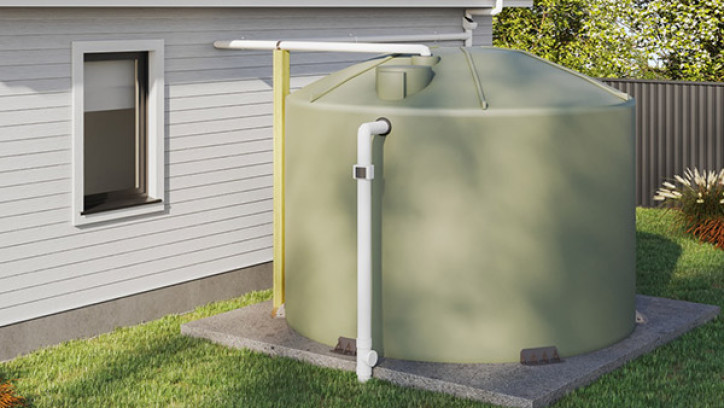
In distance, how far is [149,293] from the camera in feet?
32.2

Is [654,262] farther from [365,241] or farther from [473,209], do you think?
[365,241]

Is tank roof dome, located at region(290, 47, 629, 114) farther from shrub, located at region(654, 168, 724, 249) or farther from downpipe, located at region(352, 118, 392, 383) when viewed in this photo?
shrub, located at region(654, 168, 724, 249)

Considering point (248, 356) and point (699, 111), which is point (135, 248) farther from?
point (699, 111)

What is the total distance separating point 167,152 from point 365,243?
2.65 metres

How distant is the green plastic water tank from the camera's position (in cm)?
793

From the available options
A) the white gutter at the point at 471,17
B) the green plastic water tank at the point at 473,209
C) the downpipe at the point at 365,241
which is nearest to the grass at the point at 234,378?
the downpipe at the point at 365,241

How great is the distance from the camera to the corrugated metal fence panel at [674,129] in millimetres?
15555

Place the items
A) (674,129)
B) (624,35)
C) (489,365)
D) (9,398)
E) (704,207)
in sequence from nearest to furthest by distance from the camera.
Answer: (9,398) → (489,365) → (704,207) → (674,129) → (624,35)

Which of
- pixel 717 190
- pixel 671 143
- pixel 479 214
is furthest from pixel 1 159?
pixel 671 143

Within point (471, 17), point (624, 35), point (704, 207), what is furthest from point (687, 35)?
point (471, 17)

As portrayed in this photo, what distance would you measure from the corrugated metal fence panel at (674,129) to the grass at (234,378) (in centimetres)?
639

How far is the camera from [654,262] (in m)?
12.2

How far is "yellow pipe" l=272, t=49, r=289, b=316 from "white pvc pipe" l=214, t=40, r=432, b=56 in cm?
14

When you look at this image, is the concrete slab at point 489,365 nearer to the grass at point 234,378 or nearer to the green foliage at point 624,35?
the grass at point 234,378
